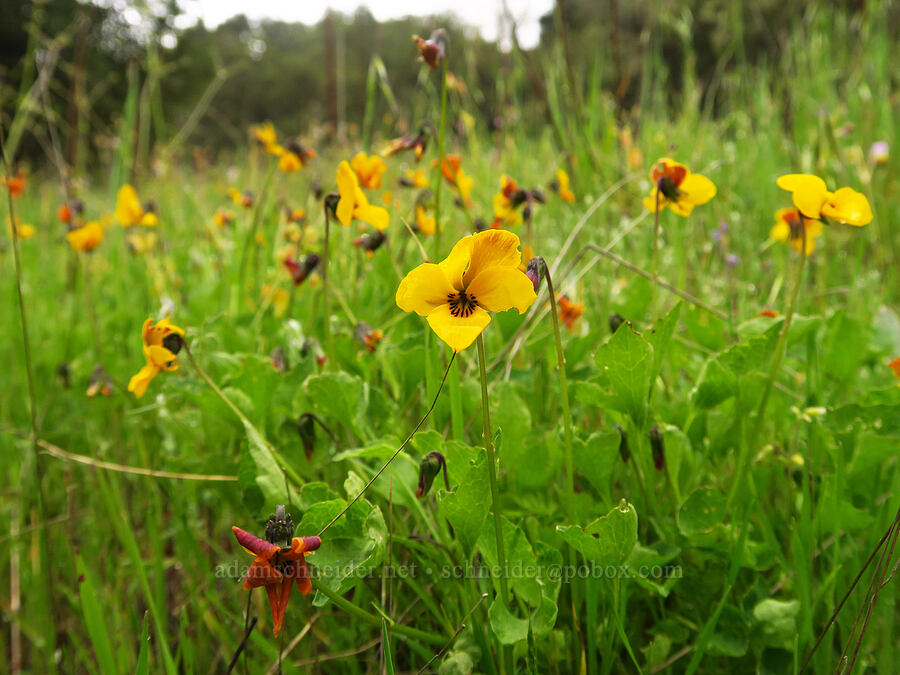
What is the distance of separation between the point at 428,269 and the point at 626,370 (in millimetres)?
404

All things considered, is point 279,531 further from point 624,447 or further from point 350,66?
point 350,66

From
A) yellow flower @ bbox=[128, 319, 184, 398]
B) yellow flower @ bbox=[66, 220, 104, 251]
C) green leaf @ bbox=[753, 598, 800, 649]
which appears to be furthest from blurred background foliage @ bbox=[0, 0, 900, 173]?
green leaf @ bbox=[753, 598, 800, 649]

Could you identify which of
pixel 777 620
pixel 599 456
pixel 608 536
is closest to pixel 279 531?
pixel 608 536

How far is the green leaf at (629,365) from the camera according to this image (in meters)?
0.94

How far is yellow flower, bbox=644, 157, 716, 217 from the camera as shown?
117 cm

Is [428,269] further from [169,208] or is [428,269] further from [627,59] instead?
[627,59]

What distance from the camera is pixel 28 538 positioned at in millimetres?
1503

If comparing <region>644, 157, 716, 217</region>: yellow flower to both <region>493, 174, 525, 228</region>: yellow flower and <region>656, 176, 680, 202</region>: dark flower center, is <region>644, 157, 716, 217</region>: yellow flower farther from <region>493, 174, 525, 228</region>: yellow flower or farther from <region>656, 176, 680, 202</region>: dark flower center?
<region>493, 174, 525, 228</region>: yellow flower

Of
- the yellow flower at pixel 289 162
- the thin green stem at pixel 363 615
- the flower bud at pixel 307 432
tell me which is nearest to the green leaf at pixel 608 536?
the thin green stem at pixel 363 615

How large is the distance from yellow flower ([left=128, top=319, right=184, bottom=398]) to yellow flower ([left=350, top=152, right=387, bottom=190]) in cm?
49

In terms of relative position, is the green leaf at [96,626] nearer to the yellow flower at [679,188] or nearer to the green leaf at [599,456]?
the green leaf at [599,456]

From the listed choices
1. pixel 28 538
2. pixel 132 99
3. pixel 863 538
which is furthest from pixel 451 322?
pixel 132 99

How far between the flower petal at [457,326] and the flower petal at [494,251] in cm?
6

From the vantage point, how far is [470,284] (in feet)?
2.40
